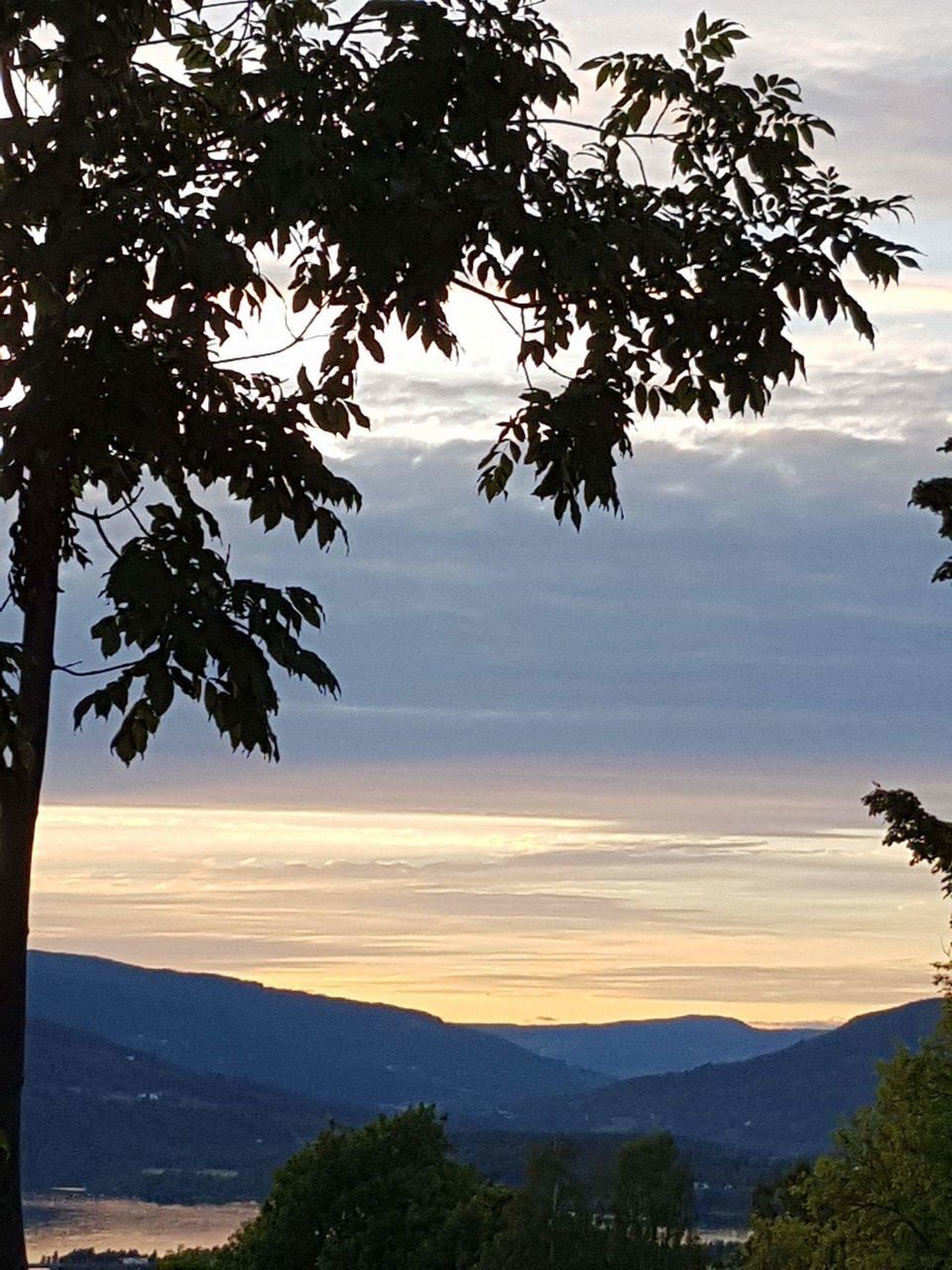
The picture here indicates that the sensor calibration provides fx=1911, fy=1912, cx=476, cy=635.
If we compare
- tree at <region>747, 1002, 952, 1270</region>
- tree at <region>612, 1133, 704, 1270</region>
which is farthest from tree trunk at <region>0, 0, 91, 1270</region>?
tree at <region>612, 1133, 704, 1270</region>

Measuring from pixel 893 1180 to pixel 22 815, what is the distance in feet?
94.9

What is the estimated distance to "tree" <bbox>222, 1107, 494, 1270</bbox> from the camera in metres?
44.4

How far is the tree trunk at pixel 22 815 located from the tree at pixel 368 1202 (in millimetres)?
32109

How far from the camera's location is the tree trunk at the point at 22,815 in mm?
13023

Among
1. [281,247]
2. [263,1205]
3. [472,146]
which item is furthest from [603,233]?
[263,1205]

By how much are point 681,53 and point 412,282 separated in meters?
3.37

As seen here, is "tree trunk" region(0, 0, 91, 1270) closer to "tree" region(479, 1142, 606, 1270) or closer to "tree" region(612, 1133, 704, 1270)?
"tree" region(479, 1142, 606, 1270)

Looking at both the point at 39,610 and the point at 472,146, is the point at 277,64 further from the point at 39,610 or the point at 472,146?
the point at 39,610

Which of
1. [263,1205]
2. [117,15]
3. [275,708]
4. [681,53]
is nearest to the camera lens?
[275,708]

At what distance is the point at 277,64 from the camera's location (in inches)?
542

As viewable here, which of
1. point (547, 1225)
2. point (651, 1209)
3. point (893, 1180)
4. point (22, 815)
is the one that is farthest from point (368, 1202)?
point (22, 815)

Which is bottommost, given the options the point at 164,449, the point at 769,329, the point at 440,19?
the point at 164,449

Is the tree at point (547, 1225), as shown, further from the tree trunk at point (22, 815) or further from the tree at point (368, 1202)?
the tree trunk at point (22, 815)

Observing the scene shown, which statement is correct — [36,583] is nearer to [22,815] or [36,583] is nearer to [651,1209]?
[22,815]
